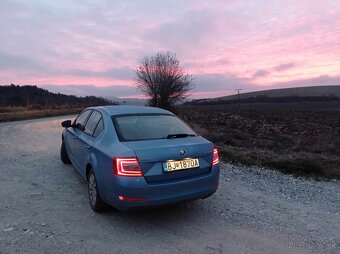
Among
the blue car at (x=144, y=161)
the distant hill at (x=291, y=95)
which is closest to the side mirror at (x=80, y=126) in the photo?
the blue car at (x=144, y=161)

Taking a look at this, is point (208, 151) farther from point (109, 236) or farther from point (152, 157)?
point (109, 236)

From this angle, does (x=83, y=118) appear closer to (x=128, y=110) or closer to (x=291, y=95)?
(x=128, y=110)

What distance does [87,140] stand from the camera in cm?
580

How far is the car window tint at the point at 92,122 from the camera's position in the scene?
232 inches

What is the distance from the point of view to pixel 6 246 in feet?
13.1

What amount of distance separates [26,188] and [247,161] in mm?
5276

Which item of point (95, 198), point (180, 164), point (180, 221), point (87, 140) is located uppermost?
point (87, 140)

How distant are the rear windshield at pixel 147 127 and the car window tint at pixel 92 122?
1.89ft

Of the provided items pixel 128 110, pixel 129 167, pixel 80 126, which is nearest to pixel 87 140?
pixel 128 110

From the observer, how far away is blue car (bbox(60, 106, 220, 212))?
4.44 meters

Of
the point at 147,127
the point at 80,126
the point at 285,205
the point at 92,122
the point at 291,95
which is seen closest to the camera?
the point at 147,127

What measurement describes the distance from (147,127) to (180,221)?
4.81 ft

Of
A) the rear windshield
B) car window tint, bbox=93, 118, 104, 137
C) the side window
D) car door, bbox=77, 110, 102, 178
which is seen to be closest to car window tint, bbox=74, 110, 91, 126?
the side window

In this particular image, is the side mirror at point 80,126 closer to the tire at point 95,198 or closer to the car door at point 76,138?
the car door at point 76,138
